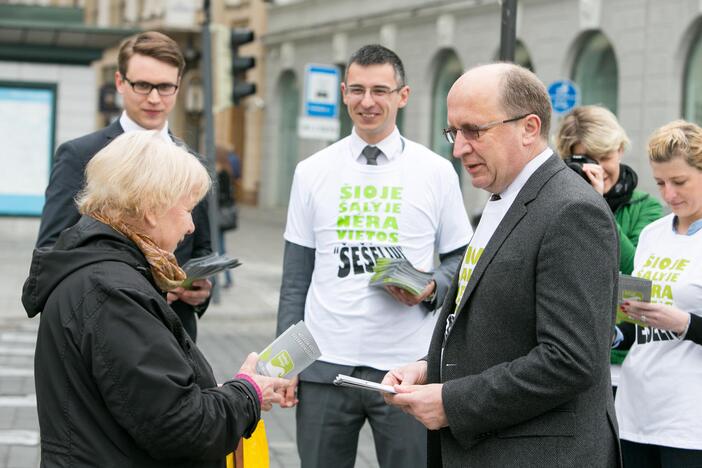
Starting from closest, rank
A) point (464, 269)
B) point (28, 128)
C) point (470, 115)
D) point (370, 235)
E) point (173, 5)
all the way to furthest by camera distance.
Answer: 1. point (470, 115)
2. point (464, 269)
3. point (370, 235)
4. point (28, 128)
5. point (173, 5)

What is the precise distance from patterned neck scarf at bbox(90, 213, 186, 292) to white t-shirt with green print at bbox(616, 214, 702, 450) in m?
1.87

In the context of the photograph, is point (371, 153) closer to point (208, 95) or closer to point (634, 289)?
point (634, 289)

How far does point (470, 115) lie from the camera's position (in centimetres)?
312

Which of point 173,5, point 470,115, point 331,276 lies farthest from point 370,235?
point 173,5

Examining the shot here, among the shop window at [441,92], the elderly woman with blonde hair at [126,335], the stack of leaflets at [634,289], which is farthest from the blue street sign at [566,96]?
the elderly woman with blonde hair at [126,335]

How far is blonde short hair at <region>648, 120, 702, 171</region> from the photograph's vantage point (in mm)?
4230

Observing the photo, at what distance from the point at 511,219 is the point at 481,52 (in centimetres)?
2279

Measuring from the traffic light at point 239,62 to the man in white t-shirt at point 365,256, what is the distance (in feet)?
35.6

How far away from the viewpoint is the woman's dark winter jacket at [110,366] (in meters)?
2.85

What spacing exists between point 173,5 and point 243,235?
14288mm

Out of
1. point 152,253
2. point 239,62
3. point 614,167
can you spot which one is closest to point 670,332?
point 614,167

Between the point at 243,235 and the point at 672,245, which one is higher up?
the point at 672,245

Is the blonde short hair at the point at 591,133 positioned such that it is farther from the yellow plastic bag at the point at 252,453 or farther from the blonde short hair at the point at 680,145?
the yellow plastic bag at the point at 252,453

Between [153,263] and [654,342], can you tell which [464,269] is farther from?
[654,342]
